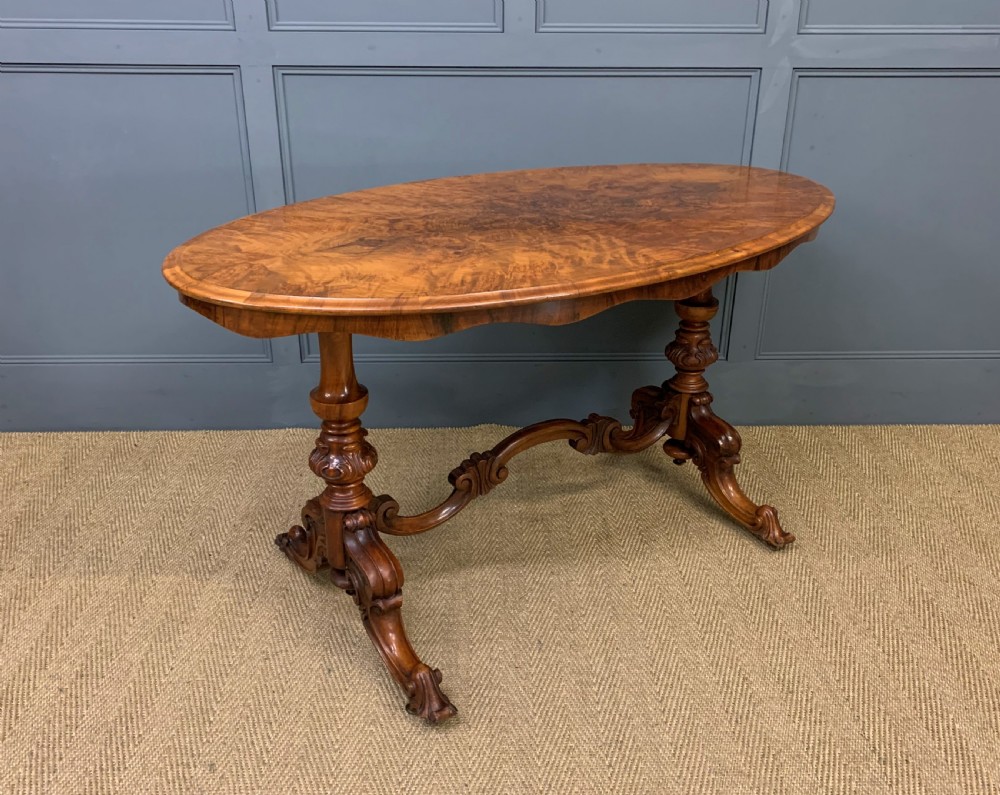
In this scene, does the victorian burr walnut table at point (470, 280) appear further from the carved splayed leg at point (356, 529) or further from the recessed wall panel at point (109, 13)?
the recessed wall panel at point (109, 13)

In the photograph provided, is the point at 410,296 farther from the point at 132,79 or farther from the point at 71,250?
the point at 71,250

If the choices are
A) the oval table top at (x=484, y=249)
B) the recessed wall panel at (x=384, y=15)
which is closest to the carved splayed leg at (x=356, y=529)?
the oval table top at (x=484, y=249)

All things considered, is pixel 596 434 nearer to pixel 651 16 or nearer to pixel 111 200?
pixel 651 16

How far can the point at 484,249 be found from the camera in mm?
1318

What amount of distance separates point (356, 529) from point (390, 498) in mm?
175

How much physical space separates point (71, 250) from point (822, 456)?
2276 mm

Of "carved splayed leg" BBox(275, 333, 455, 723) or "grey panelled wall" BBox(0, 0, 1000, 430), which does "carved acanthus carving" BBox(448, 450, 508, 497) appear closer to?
"carved splayed leg" BBox(275, 333, 455, 723)

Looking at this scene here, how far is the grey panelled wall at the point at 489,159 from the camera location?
2.07 metres

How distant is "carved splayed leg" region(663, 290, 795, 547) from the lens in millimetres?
1921

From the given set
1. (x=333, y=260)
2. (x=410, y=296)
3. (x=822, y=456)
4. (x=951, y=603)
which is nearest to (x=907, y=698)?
(x=951, y=603)

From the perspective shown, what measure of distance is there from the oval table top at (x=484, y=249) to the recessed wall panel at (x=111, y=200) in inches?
29.2

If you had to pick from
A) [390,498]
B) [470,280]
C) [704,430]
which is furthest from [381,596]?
[704,430]

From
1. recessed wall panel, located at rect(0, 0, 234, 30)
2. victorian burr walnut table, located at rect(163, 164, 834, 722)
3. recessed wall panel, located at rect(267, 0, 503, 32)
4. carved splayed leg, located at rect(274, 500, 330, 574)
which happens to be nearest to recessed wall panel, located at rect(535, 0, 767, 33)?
recessed wall panel, located at rect(267, 0, 503, 32)

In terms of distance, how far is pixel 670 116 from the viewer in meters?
2.17
